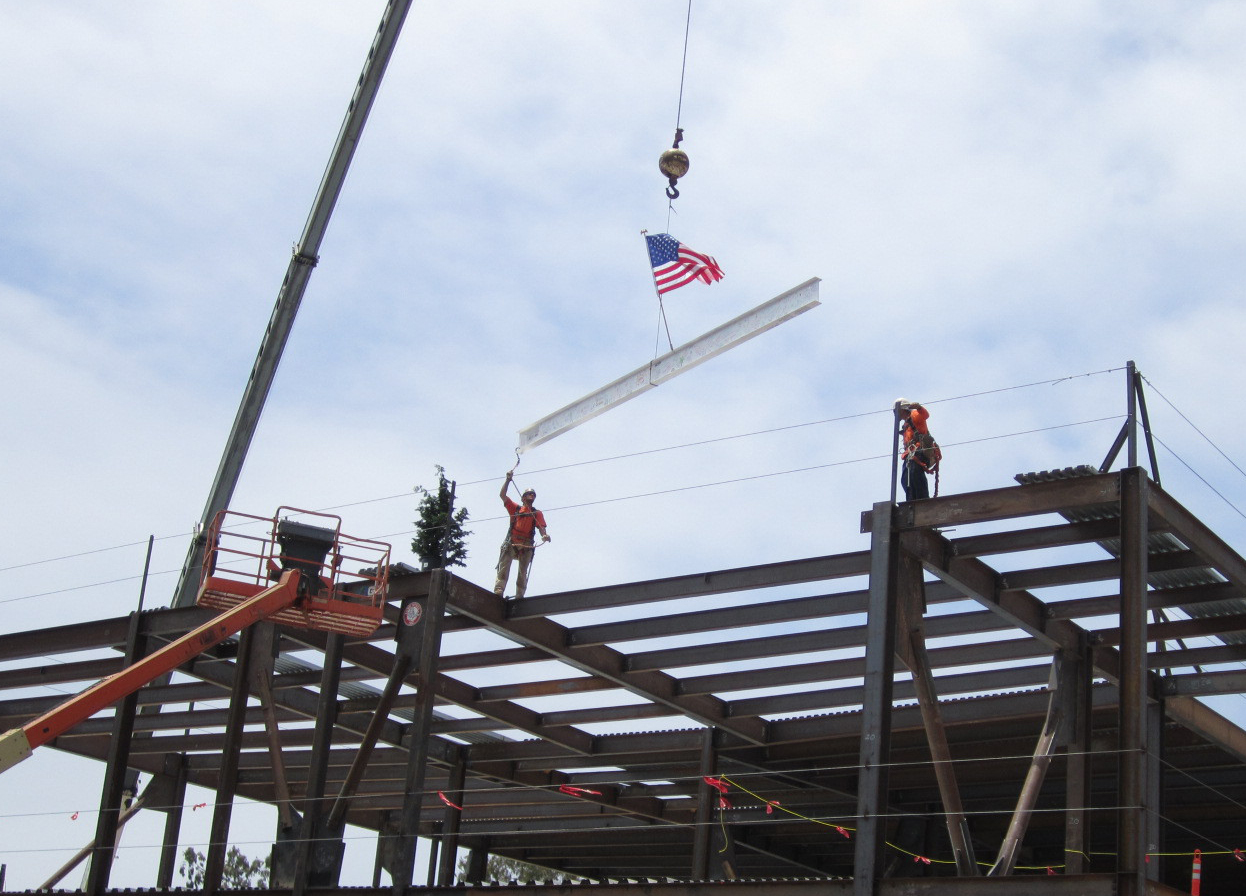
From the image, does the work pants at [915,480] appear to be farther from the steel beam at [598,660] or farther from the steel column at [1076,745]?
the steel beam at [598,660]

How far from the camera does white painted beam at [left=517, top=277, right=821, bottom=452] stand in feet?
79.7

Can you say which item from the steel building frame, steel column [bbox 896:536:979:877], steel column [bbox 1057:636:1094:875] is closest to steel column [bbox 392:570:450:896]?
the steel building frame

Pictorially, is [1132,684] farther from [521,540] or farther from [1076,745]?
[521,540]

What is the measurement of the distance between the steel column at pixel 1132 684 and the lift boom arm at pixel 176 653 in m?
11.5

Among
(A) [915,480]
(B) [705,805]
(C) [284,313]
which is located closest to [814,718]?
(B) [705,805]

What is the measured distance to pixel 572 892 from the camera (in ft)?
50.6

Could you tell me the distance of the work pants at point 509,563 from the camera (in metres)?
21.3

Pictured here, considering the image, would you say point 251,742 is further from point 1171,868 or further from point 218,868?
point 1171,868

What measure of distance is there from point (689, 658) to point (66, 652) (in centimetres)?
1032

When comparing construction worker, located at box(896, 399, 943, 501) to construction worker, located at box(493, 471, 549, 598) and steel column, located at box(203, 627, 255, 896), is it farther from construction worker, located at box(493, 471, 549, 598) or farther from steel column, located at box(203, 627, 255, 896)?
steel column, located at box(203, 627, 255, 896)

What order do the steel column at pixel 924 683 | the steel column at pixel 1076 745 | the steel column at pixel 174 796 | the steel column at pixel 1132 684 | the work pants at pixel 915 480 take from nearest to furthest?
the steel column at pixel 1132 684 < the steel column at pixel 924 683 < the steel column at pixel 1076 745 < the work pants at pixel 915 480 < the steel column at pixel 174 796

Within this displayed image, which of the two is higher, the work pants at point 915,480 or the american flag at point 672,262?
the american flag at point 672,262

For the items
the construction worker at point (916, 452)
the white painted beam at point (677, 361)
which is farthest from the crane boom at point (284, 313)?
the construction worker at point (916, 452)

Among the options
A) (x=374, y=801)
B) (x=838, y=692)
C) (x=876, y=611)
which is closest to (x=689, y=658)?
(x=838, y=692)
